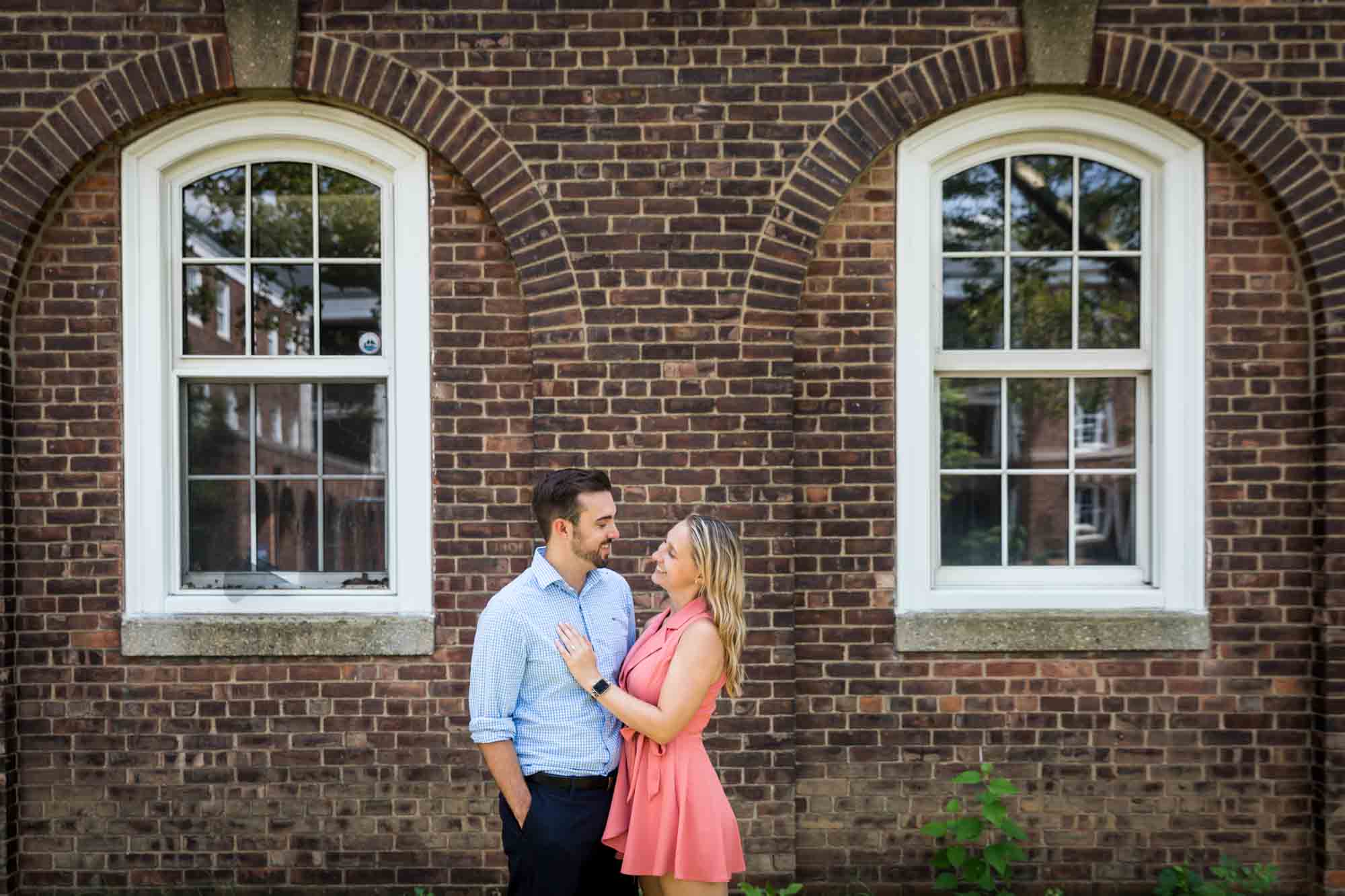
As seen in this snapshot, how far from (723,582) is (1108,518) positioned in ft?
9.21

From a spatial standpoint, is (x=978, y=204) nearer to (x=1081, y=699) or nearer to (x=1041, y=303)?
(x=1041, y=303)

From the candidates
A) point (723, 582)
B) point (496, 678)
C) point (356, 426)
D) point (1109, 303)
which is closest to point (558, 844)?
point (496, 678)

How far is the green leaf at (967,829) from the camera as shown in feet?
14.6

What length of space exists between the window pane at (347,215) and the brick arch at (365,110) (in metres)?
0.39

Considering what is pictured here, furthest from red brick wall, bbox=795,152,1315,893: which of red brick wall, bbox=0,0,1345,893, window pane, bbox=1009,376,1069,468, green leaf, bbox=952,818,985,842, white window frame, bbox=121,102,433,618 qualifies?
white window frame, bbox=121,102,433,618

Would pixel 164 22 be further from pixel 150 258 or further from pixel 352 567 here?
pixel 352 567

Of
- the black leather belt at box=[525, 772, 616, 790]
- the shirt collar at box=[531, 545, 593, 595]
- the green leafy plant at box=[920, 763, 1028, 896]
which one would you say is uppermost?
the shirt collar at box=[531, 545, 593, 595]

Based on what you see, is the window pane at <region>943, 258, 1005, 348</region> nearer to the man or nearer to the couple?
the couple

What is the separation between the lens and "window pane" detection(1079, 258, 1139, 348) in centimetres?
492

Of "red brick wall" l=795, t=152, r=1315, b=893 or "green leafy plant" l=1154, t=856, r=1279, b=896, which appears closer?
"green leafy plant" l=1154, t=856, r=1279, b=896

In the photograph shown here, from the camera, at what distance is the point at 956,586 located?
488 cm

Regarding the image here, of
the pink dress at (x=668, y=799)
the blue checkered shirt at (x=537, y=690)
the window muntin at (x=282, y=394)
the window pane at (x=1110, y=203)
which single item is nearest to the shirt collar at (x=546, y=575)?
the blue checkered shirt at (x=537, y=690)

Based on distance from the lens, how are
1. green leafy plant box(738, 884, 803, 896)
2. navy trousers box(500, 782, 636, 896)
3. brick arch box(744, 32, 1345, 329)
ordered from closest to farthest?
navy trousers box(500, 782, 636, 896), green leafy plant box(738, 884, 803, 896), brick arch box(744, 32, 1345, 329)

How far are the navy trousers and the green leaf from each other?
6.88 ft
